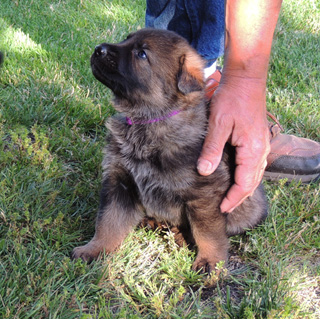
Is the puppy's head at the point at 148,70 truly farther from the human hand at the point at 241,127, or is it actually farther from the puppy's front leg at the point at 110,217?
the puppy's front leg at the point at 110,217

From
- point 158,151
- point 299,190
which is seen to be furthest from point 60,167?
point 299,190

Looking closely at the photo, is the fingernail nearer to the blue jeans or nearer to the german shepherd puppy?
the german shepherd puppy

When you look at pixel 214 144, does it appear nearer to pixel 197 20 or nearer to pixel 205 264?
pixel 205 264

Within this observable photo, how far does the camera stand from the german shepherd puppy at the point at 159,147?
2.12m

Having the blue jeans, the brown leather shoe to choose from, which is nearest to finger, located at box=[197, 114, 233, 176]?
the brown leather shoe

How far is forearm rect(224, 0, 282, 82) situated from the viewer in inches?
88.2

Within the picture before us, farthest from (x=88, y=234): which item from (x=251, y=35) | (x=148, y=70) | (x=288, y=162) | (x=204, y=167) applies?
(x=288, y=162)

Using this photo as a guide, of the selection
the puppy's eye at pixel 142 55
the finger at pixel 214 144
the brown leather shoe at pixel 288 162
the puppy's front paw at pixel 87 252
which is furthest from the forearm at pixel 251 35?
the puppy's front paw at pixel 87 252

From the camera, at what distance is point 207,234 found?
2.18 metres

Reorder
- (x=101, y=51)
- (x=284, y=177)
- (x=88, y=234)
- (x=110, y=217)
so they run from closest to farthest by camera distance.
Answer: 1. (x=101, y=51)
2. (x=110, y=217)
3. (x=88, y=234)
4. (x=284, y=177)

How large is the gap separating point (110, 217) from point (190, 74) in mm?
836

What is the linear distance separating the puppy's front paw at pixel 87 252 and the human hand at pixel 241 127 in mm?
682

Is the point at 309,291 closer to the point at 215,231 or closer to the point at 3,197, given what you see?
the point at 215,231

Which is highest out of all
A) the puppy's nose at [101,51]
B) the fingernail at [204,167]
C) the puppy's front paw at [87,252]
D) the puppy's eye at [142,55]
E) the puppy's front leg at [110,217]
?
the puppy's eye at [142,55]
